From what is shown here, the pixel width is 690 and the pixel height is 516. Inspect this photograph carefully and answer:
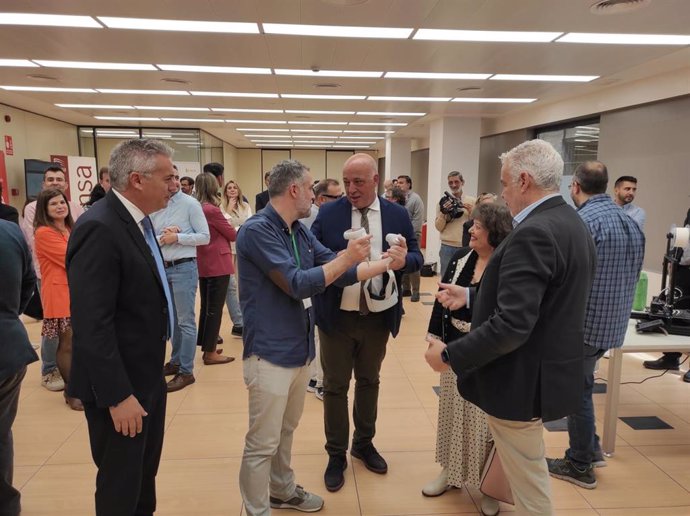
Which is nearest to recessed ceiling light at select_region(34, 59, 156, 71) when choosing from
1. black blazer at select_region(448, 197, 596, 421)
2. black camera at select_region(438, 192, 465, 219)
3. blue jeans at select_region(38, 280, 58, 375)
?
blue jeans at select_region(38, 280, 58, 375)

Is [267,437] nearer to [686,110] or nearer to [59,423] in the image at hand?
[59,423]

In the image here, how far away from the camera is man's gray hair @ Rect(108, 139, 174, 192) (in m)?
1.53

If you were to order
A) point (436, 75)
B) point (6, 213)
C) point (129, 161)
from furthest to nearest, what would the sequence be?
point (436, 75), point (6, 213), point (129, 161)

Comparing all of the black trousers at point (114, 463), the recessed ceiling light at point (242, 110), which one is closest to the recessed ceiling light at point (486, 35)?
the black trousers at point (114, 463)

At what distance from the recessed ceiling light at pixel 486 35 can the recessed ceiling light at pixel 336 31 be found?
0.67 feet

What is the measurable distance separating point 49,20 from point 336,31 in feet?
8.00

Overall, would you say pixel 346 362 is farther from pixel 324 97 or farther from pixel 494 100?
pixel 494 100

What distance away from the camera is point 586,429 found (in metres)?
2.52

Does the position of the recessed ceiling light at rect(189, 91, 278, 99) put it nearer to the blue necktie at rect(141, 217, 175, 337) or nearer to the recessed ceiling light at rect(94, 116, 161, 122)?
the recessed ceiling light at rect(94, 116, 161, 122)

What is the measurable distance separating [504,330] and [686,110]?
A: 18.5 ft

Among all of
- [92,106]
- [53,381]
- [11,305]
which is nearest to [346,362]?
[11,305]

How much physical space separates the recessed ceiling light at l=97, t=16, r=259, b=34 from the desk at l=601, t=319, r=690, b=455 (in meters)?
3.73

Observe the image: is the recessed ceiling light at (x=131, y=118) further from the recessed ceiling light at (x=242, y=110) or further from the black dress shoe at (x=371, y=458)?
the black dress shoe at (x=371, y=458)

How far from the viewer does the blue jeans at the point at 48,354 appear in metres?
3.73
